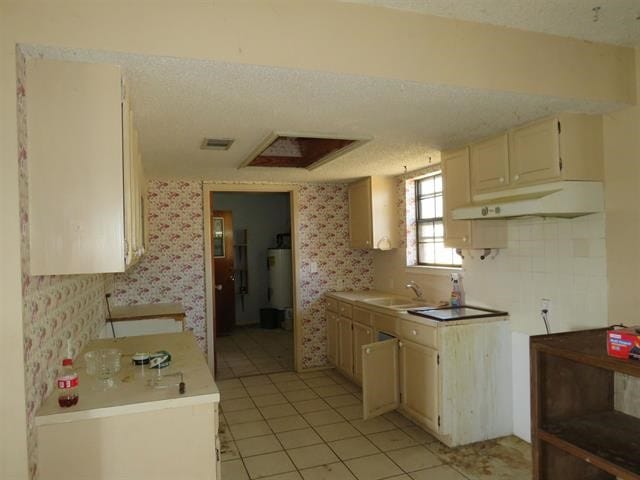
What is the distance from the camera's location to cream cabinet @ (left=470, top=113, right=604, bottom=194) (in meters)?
2.46

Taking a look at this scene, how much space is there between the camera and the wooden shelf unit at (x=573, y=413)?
6.14 feet

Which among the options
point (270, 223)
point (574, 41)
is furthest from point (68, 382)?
point (270, 223)

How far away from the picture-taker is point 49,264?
1562 mm

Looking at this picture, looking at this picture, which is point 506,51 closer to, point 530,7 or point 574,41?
point 530,7

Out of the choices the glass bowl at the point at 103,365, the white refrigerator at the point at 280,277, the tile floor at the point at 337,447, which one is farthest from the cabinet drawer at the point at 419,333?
the white refrigerator at the point at 280,277

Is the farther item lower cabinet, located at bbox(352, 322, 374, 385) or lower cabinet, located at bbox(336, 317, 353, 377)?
lower cabinet, located at bbox(336, 317, 353, 377)

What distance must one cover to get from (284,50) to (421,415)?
2723mm

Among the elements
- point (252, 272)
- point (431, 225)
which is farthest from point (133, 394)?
point (252, 272)

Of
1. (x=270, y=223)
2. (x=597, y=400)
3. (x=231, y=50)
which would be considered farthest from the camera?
(x=270, y=223)

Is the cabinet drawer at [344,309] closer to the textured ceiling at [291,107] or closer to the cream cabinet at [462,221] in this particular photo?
the cream cabinet at [462,221]

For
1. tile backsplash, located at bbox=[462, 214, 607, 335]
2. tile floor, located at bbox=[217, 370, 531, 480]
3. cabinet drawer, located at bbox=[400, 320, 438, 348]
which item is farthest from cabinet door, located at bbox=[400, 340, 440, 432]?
tile backsplash, located at bbox=[462, 214, 607, 335]

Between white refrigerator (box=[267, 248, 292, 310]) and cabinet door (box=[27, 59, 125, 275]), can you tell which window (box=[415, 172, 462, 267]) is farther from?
white refrigerator (box=[267, 248, 292, 310])

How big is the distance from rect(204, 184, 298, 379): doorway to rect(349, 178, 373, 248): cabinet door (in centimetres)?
172

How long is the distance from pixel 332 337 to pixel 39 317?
11.6ft
